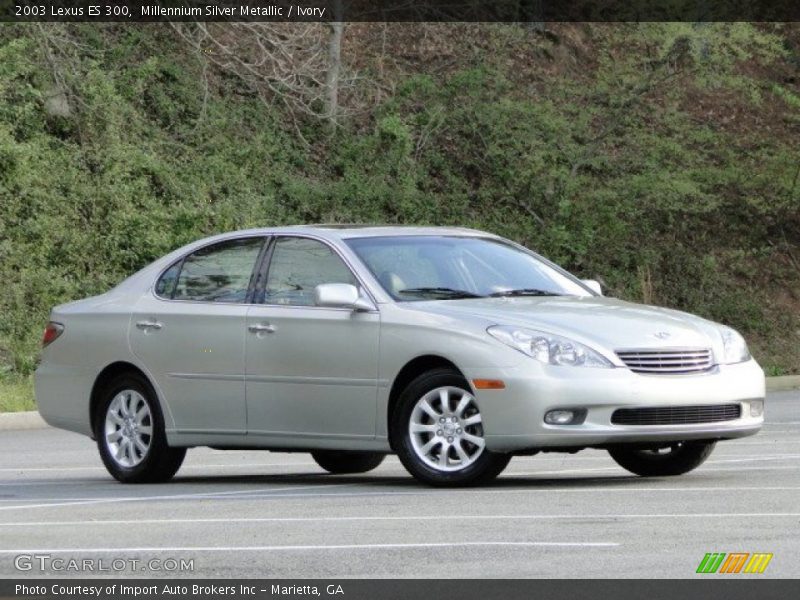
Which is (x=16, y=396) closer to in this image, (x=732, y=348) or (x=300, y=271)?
(x=300, y=271)

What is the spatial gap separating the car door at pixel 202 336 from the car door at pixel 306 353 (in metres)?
0.15

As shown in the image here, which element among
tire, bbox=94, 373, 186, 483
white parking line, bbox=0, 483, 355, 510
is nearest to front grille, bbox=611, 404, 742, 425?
white parking line, bbox=0, 483, 355, 510

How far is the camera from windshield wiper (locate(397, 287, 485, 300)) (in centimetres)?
→ 1221

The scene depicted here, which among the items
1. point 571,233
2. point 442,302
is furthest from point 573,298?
point 571,233

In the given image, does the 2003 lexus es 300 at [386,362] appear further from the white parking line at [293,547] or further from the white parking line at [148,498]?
the white parking line at [293,547]

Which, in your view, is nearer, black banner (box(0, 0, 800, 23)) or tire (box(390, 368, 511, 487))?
tire (box(390, 368, 511, 487))

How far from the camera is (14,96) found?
31.2 m

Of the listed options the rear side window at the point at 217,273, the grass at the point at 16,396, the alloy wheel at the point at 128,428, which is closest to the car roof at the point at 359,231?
the rear side window at the point at 217,273

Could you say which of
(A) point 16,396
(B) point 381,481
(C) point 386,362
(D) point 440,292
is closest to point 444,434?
(C) point 386,362

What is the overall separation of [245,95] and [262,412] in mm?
23460

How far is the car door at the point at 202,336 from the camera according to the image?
12.7 metres

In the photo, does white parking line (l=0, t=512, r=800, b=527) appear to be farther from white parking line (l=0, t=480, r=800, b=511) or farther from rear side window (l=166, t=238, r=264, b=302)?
rear side window (l=166, t=238, r=264, b=302)
